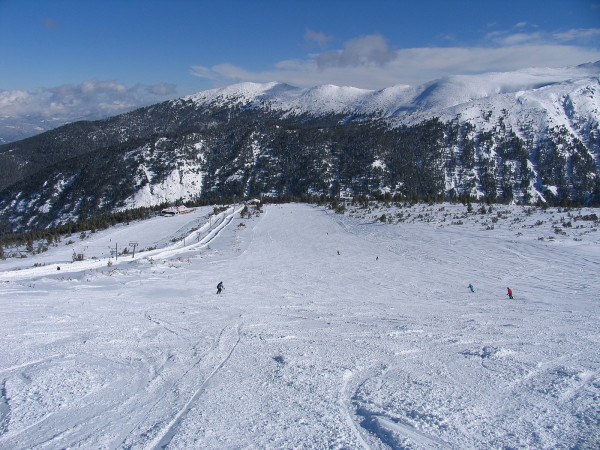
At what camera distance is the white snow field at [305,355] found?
200 inches

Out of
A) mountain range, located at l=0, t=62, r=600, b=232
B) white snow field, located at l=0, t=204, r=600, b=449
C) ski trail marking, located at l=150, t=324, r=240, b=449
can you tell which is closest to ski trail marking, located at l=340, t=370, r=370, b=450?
white snow field, located at l=0, t=204, r=600, b=449

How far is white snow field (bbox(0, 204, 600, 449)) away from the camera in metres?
5.07

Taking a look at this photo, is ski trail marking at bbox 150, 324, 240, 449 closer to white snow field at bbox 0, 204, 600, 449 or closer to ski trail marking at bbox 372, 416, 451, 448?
white snow field at bbox 0, 204, 600, 449

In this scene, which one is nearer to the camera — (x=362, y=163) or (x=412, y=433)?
(x=412, y=433)

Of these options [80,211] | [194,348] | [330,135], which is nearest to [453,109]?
[330,135]

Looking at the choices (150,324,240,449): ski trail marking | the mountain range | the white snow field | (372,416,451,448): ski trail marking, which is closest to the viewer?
(372,416,451,448): ski trail marking

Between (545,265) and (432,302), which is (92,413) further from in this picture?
(545,265)

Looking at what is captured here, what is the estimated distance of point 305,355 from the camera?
7691mm

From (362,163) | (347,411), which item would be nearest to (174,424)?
(347,411)

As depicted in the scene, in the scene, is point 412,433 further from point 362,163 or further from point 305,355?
point 362,163

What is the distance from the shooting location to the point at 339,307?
12312 millimetres

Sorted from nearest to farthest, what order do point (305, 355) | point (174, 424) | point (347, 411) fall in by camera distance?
point (174, 424)
point (347, 411)
point (305, 355)

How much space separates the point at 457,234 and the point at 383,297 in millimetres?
13712

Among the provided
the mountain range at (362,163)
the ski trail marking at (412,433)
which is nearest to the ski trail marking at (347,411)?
the ski trail marking at (412,433)
